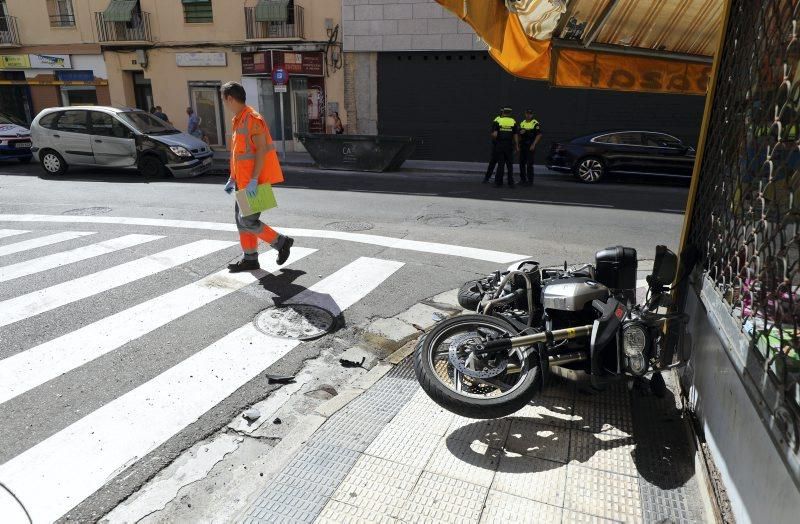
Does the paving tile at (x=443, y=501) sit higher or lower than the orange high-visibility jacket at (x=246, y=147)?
lower

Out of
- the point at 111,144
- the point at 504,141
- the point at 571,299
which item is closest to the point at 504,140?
the point at 504,141

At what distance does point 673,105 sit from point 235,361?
1835 cm

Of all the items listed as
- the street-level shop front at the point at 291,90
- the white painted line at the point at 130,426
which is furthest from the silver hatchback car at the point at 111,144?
the white painted line at the point at 130,426

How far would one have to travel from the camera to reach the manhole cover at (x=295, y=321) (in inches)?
203

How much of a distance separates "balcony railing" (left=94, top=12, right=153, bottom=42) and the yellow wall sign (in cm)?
429

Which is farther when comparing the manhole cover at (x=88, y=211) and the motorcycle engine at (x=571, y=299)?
the manhole cover at (x=88, y=211)

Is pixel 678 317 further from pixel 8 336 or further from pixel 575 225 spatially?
pixel 575 225

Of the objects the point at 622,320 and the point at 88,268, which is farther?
the point at 88,268

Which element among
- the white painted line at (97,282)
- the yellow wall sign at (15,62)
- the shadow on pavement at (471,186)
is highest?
the yellow wall sign at (15,62)

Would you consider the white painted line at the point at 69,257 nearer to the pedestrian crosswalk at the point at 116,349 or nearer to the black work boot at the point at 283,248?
the pedestrian crosswalk at the point at 116,349

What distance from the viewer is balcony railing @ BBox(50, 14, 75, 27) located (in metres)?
24.7

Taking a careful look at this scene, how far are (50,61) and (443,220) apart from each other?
2361 cm

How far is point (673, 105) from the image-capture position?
18562 millimetres

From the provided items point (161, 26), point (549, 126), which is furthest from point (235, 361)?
point (161, 26)
